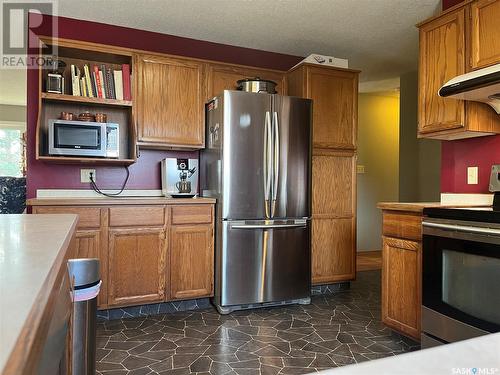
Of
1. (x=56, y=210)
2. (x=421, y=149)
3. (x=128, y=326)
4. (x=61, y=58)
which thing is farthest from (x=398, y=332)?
(x=61, y=58)

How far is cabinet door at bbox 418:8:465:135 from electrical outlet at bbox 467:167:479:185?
16.9 inches

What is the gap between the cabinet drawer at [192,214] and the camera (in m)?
3.08

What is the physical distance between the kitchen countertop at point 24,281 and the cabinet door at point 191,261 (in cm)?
211

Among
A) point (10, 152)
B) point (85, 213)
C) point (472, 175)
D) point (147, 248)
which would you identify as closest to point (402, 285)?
point (472, 175)

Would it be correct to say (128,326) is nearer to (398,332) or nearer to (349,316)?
(349,316)

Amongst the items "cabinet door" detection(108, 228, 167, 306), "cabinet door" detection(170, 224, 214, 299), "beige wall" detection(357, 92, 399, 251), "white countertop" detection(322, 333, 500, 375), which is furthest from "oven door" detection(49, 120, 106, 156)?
"beige wall" detection(357, 92, 399, 251)

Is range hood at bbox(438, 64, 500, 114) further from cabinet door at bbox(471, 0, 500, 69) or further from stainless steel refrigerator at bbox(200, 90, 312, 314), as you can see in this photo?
stainless steel refrigerator at bbox(200, 90, 312, 314)

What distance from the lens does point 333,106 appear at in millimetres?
3752

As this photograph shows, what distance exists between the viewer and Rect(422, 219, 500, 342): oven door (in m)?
1.80

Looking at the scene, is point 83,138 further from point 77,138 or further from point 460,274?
point 460,274

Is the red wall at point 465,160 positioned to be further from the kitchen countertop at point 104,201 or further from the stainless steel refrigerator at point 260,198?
the kitchen countertop at point 104,201

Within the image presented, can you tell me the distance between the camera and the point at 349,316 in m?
3.00

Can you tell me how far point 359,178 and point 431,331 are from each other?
12.8 ft

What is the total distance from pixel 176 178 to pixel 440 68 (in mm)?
2368
